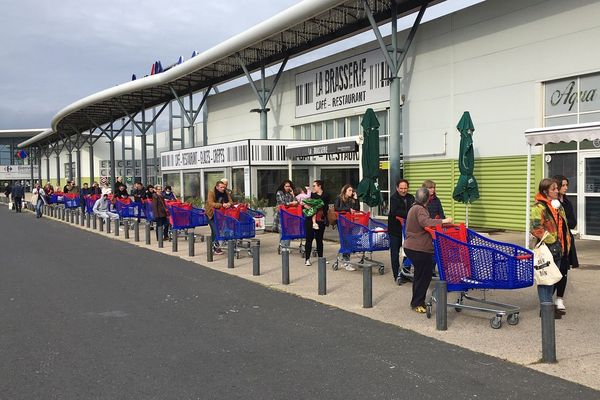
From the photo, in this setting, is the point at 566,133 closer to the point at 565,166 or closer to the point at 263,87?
the point at 565,166

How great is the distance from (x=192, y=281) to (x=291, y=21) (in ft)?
40.4

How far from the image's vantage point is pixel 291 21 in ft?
63.9

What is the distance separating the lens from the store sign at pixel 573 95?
1408cm

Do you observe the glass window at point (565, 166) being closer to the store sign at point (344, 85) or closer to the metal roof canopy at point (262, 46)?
the store sign at point (344, 85)

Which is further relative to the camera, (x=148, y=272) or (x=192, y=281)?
(x=148, y=272)

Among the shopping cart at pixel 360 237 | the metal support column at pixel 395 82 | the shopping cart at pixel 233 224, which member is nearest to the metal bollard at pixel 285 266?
the shopping cart at pixel 360 237

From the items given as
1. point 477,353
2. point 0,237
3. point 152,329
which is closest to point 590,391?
point 477,353

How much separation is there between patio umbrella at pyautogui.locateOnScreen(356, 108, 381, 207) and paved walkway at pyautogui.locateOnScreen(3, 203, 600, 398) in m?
4.46

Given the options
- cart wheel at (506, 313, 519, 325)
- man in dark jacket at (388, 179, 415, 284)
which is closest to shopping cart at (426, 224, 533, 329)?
cart wheel at (506, 313, 519, 325)

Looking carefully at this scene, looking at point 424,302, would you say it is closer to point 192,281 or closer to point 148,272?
point 192,281

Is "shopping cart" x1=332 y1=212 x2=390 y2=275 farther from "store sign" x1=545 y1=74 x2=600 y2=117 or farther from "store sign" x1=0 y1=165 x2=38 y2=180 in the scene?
"store sign" x1=0 y1=165 x2=38 y2=180

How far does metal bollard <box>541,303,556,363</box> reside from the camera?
519 centimetres

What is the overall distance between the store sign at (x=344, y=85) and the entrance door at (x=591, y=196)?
7.26 metres

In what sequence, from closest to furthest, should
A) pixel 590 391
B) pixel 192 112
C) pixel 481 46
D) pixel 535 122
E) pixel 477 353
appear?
pixel 590 391, pixel 477 353, pixel 535 122, pixel 481 46, pixel 192 112
